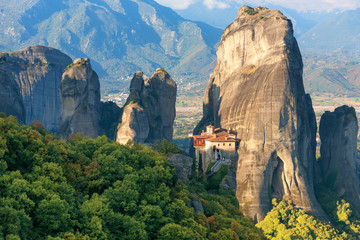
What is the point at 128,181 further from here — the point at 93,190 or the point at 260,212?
the point at 260,212

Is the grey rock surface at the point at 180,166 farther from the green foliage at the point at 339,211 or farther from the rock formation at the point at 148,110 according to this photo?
the rock formation at the point at 148,110

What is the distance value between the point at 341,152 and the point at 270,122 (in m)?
21.4

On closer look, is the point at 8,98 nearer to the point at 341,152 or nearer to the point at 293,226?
the point at 293,226

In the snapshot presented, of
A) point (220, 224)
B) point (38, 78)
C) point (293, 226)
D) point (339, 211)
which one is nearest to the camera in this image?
point (220, 224)

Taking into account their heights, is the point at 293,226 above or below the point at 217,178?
below

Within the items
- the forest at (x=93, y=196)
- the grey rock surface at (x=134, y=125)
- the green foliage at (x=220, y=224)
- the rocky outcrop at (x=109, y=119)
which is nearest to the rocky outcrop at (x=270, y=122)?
the grey rock surface at (x=134, y=125)

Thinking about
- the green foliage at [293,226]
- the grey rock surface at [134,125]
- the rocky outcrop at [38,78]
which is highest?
the rocky outcrop at [38,78]

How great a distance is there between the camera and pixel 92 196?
30.8 metres

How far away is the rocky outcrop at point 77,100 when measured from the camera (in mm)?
95938

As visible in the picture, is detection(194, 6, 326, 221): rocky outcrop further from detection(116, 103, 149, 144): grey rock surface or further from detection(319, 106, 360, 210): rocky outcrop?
detection(116, 103, 149, 144): grey rock surface

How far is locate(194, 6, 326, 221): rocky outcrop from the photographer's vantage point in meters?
71.4

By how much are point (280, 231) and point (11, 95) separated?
52005 millimetres

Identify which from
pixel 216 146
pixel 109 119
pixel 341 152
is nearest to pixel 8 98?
pixel 109 119

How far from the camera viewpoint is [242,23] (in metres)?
97.8
